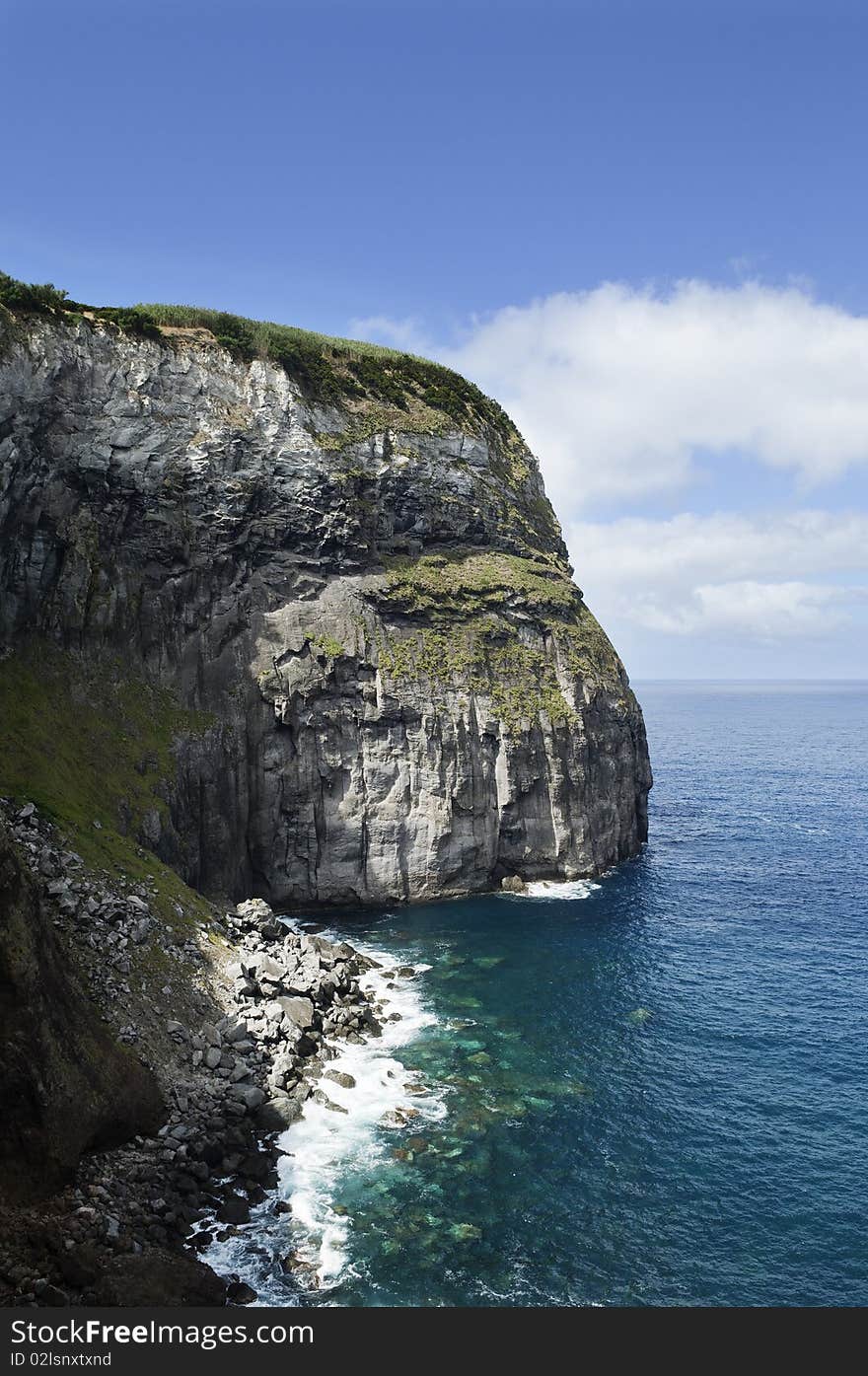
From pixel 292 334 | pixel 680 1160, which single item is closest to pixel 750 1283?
pixel 680 1160

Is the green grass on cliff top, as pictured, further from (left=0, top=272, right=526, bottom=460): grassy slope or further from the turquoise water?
the turquoise water

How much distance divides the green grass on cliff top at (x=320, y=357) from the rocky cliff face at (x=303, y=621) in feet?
3.31

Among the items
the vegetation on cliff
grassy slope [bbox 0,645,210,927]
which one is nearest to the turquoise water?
grassy slope [bbox 0,645,210,927]

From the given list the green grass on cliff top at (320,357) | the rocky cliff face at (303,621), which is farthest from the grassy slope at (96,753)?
the green grass on cliff top at (320,357)

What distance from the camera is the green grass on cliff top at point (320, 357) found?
233ft

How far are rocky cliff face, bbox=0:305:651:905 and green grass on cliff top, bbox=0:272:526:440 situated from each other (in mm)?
1007

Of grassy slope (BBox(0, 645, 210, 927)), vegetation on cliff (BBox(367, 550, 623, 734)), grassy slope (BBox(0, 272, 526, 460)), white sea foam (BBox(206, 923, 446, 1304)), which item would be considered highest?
grassy slope (BBox(0, 272, 526, 460))

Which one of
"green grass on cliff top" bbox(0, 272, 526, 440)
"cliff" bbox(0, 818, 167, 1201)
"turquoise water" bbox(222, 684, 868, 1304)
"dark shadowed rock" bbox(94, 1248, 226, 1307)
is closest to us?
"dark shadowed rock" bbox(94, 1248, 226, 1307)

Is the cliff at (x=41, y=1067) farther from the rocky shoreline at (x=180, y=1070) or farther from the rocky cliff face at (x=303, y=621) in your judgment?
the rocky cliff face at (x=303, y=621)

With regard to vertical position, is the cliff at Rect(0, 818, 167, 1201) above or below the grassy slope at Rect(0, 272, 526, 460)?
below

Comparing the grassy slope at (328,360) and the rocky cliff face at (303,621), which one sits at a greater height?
the grassy slope at (328,360)

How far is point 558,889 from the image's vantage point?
77938 millimetres

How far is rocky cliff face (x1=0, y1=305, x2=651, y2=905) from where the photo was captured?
68188 millimetres

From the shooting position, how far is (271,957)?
54.7m
